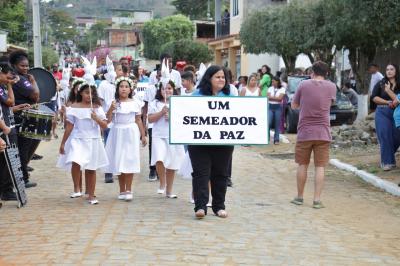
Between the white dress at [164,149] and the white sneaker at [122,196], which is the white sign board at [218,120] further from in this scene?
the white sneaker at [122,196]

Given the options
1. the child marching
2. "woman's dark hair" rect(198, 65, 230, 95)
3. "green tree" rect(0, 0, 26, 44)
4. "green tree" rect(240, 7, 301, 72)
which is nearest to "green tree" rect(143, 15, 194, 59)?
"green tree" rect(0, 0, 26, 44)

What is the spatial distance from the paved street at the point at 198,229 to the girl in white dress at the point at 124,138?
1.26ft

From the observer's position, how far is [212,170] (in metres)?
7.57

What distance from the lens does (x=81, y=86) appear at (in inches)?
331

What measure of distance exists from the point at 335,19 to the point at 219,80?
12.5 m

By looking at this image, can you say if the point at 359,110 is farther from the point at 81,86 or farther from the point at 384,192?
the point at 81,86

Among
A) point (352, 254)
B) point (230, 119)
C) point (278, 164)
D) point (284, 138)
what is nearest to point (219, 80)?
point (230, 119)

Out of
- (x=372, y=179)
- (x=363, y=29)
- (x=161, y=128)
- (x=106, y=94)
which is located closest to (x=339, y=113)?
(x=363, y=29)

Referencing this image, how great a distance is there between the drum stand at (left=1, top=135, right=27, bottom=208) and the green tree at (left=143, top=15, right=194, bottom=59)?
54.9 meters

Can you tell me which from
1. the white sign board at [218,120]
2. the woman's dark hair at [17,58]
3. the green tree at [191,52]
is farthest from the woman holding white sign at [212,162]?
the green tree at [191,52]

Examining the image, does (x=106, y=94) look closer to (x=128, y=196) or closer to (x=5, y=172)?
(x=128, y=196)

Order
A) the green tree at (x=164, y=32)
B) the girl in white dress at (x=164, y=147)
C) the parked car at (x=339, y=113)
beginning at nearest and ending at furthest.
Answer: the girl in white dress at (x=164, y=147) < the parked car at (x=339, y=113) < the green tree at (x=164, y=32)

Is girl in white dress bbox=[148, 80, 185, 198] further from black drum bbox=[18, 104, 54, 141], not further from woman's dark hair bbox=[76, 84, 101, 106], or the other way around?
black drum bbox=[18, 104, 54, 141]

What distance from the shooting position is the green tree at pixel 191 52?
5116cm
